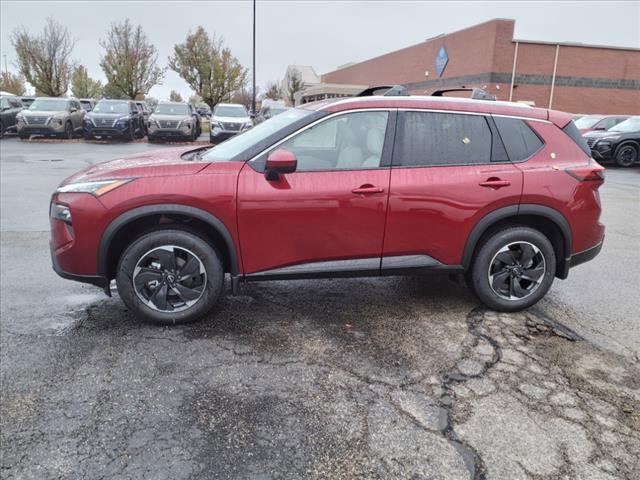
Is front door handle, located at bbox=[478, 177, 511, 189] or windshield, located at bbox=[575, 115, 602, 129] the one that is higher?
windshield, located at bbox=[575, 115, 602, 129]

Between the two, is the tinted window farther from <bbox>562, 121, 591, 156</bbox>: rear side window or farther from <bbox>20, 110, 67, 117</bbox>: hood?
<bbox>20, 110, 67, 117</bbox>: hood

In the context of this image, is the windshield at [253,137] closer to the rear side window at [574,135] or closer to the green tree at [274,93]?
the rear side window at [574,135]

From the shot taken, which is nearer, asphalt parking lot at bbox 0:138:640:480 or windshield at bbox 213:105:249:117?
asphalt parking lot at bbox 0:138:640:480

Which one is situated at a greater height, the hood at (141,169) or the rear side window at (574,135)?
the rear side window at (574,135)

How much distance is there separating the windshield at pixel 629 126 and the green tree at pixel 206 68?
95.6ft

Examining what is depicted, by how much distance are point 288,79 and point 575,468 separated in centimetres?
6992

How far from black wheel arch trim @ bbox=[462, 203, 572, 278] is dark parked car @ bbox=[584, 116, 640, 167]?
14.7m

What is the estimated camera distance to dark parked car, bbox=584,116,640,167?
55.3ft

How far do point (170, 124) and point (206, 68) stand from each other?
2005cm

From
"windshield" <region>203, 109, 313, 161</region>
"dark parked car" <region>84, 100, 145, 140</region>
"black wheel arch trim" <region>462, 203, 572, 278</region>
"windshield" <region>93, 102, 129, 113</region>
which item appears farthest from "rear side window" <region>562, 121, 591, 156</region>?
"windshield" <region>93, 102, 129, 113</region>

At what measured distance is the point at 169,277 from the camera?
12.4 ft

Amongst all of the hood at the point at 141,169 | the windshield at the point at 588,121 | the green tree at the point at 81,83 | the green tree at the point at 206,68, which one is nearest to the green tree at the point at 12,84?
the green tree at the point at 81,83

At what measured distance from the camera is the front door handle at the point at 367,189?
375cm

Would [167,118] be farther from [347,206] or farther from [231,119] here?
[347,206]
